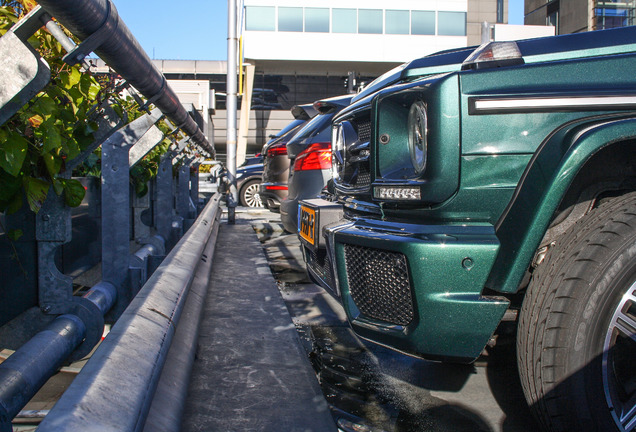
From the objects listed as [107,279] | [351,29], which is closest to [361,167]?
[107,279]

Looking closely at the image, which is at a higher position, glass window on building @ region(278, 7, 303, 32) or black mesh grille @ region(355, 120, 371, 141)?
glass window on building @ region(278, 7, 303, 32)

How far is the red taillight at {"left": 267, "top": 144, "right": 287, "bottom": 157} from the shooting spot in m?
7.43

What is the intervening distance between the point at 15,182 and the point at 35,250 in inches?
20.0

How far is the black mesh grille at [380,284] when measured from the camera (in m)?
2.07

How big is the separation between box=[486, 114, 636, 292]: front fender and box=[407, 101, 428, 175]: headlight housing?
1.19ft

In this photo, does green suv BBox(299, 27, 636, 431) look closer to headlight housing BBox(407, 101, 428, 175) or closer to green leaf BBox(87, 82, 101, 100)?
headlight housing BBox(407, 101, 428, 175)

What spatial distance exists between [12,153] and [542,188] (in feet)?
5.66

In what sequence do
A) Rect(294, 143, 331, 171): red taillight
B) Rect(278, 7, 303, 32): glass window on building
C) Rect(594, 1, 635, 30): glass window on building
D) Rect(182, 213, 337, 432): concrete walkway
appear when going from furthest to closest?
Rect(278, 7, 303, 32): glass window on building
Rect(594, 1, 635, 30): glass window on building
Rect(294, 143, 331, 171): red taillight
Rect(182, 213, 337, 432): concrete walkway

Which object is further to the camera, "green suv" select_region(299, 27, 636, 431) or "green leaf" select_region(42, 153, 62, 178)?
"green leaf" select_region(42, 153, 62, 178)

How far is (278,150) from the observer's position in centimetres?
755

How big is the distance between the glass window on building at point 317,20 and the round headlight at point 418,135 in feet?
106

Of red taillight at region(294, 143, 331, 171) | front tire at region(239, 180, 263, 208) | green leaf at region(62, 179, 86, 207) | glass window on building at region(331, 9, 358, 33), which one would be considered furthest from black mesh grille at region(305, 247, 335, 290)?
glass window on building at region(331, 9, 358, 33)

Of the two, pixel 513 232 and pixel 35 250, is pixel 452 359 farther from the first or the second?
pixel 35 250

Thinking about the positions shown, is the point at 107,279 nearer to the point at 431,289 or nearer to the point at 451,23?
the point at 431,289
